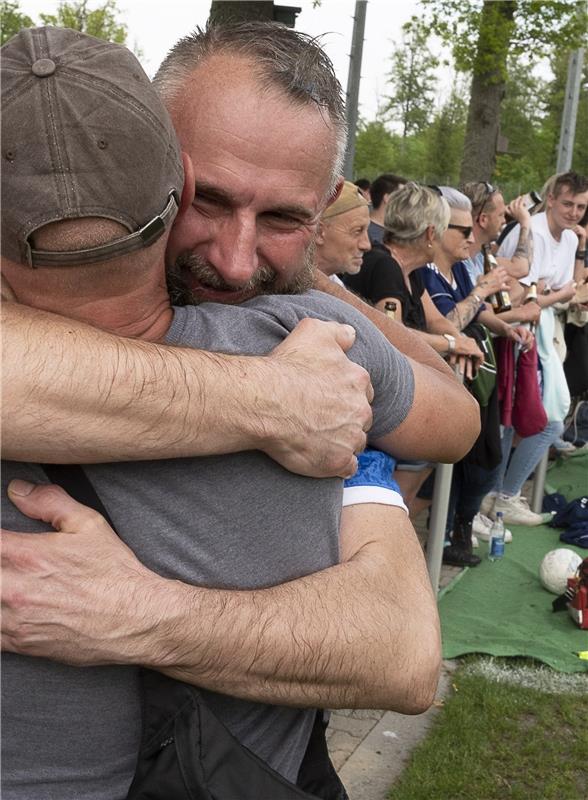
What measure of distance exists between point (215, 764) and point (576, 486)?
879 cm

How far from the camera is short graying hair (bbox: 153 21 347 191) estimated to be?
1906 millimetres

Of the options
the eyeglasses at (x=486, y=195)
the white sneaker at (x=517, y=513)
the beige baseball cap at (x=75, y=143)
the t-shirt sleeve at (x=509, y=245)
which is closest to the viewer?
the beige baseball cap at (x=75, y=143)

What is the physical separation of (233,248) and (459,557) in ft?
18.4

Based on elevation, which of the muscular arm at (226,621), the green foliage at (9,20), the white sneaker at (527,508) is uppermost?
the green foliage at (9,20)

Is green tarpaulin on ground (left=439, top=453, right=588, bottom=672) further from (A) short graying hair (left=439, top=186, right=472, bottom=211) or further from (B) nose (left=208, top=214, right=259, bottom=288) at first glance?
(B) nose (left=208, top=214, right=259, bottom=288)

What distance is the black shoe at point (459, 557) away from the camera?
721 centimetres

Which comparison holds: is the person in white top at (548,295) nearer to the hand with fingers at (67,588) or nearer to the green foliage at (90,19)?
the hand with fingers at (67,588)

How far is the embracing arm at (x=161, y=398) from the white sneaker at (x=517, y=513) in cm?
679

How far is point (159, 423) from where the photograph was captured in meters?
1.50

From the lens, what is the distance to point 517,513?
840 centimetres

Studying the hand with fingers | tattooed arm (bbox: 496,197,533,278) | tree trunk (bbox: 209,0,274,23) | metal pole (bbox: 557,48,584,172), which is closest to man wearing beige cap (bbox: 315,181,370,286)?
tree trunk (bbox: 209,0,274,23)

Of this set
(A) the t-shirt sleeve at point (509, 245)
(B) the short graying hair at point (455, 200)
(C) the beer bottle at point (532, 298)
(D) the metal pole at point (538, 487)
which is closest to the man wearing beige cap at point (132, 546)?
(B) the short graying hair at point (455, 200)

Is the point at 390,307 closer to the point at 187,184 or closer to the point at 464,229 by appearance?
the point at 464,229

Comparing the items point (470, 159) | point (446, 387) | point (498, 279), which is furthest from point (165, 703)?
point (470, 159)
